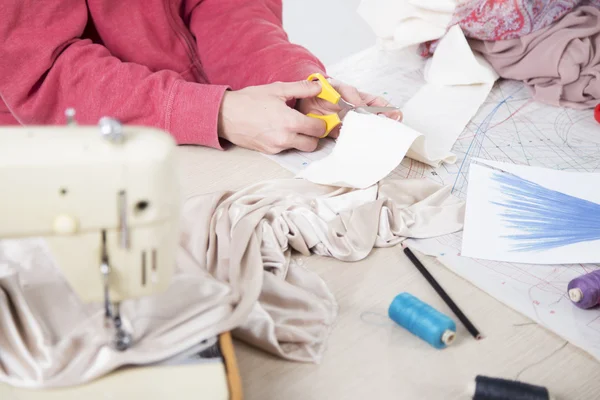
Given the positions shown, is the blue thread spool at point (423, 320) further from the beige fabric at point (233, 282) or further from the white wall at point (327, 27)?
the white wall at point (327, 27)

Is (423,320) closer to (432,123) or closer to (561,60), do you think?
(432,123)

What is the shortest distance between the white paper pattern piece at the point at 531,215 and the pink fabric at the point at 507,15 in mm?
357

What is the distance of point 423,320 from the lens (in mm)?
712

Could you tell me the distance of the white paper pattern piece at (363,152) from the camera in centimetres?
94

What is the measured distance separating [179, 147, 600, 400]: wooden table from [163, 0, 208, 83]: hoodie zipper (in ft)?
1.74

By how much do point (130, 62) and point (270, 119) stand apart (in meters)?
0.25

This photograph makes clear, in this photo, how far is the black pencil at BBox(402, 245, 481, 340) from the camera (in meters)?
0.74

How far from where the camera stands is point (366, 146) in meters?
0.98

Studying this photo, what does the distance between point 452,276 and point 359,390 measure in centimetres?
22

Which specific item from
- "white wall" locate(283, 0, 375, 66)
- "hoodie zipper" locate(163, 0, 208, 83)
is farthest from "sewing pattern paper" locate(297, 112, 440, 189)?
"white wall" locate(283, 0, 375, 66)

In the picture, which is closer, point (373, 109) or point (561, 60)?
point (373, 109)

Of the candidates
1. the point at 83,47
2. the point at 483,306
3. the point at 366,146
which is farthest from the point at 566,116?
the point at 83,47

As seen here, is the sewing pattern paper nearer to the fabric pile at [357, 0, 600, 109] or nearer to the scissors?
the scissors

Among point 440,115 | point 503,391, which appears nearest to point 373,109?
point 440,115
